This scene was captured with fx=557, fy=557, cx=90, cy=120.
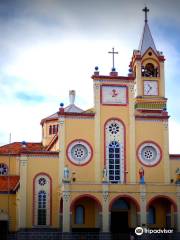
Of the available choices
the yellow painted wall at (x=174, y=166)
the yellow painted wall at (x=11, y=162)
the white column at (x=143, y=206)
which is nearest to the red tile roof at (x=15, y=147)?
the yellow painted wall at (x=11, y=162)

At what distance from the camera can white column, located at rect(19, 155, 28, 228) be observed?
54.1 m

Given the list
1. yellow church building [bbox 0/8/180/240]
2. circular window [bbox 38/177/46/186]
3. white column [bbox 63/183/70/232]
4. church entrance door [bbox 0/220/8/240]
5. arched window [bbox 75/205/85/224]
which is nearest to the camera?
white column [bbox 63/183/70/232]

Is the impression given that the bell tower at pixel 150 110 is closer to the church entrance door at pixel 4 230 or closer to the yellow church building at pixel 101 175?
the yellow church building at pixel 101 175

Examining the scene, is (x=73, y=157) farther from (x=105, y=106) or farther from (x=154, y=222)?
(x=154, y=222)

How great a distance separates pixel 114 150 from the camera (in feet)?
187

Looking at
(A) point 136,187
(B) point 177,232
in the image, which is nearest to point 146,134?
(A) point 136,187

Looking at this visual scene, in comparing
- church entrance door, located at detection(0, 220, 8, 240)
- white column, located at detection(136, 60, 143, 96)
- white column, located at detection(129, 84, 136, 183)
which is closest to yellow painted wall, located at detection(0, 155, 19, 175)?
church entrance door, located at detection(0, 220, 8, 240)

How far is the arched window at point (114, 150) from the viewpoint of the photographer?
56.8 m

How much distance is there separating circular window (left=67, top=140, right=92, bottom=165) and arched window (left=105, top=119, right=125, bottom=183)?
1.97 meters

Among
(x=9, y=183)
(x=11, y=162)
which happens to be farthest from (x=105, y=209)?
(x=11, y=162)

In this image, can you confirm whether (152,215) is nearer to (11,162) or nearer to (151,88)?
(151,88)

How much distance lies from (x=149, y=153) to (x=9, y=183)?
15793 mm

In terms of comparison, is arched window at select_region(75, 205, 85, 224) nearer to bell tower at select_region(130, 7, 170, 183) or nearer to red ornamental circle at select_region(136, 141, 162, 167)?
bell tower at select_region(130, 7, 170, 183)

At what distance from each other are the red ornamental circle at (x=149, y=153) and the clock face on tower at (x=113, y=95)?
16.1ft
